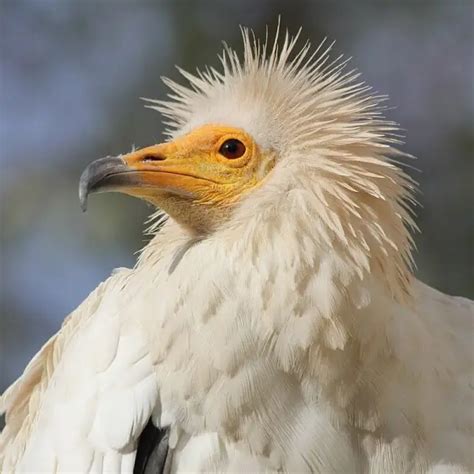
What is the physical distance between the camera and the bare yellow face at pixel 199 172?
11.2 feet

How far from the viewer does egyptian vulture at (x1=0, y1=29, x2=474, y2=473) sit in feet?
10.4

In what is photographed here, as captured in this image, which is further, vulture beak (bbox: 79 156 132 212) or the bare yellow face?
the bare yellow face

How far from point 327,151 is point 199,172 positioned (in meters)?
0.45

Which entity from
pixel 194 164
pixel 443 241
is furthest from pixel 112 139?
pixel 194 164

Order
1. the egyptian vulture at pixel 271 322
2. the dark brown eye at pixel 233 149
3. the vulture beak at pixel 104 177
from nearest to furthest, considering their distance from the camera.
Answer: the egyptian vulture at pixel 271 322, the vulture beak at pixel 104 177, the dark brown eye at pixel 233 149

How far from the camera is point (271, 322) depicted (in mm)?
3172

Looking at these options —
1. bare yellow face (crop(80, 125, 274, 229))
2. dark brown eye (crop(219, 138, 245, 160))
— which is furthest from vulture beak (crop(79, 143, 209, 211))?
dark brown eye (crop(219, 138, 245, 160))

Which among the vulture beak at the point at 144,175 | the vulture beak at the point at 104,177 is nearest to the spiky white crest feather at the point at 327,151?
the vulture beak at the point at 144,175

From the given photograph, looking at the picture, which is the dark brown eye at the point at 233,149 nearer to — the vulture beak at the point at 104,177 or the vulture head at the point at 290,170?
the vulture head at the point at 290,170

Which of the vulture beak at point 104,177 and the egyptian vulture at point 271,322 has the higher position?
the vulture beak at point 104,177

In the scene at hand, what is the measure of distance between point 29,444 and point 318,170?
135 cm

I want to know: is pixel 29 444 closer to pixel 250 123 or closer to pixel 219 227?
pixel 219 227

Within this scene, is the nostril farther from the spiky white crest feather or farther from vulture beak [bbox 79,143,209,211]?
the spiky white crest feather

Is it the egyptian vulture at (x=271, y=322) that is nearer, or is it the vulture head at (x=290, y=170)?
the egyptian vulture at (x=271, y=322)
